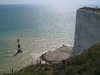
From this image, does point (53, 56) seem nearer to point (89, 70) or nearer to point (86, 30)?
point (86, 30)

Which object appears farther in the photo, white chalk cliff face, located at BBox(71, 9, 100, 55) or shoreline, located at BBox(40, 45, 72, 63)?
shoreline, located at BBox(40, 45, 72, 63)

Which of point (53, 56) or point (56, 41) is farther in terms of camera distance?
point (56, 41)

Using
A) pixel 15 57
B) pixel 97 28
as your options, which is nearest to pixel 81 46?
pixel 97 28

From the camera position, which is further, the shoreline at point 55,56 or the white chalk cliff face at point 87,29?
the shoreline at point 55,56

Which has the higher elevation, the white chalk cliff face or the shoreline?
the white chalk cliff face

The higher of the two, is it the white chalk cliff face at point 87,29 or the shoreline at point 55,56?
the white chalk cliff face at point 87,29

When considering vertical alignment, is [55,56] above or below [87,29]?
below

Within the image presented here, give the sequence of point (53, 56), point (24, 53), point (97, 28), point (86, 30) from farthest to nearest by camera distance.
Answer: point (24, 53) → point (53, 56) → point (86, 30) → point (97, 28)

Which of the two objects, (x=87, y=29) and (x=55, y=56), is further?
(x=55, y=56)
